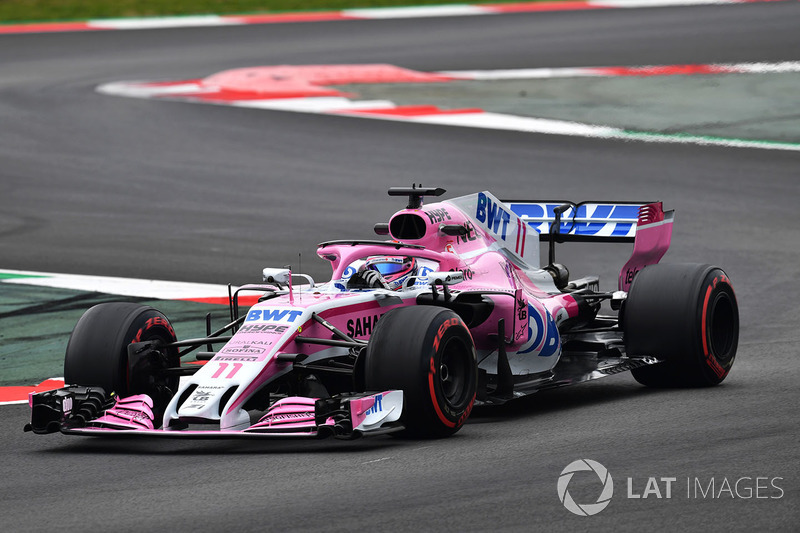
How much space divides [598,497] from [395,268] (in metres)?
3.19

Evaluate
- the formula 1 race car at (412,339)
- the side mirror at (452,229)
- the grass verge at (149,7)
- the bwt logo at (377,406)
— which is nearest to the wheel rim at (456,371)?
the formula 1 race car at (412,339)

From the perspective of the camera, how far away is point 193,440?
8.76m

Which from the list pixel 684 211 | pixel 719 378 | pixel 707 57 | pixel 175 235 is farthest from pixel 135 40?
pixel 719 378

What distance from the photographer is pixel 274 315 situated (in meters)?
8.61

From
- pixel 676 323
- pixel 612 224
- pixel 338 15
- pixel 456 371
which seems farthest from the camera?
A: pixel 338 15

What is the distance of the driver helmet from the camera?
9539 mm

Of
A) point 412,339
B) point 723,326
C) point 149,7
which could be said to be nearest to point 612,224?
point 723,326

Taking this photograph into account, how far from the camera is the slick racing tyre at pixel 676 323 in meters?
9.95

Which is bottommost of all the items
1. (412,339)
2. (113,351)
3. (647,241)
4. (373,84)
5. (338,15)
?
(113,351)

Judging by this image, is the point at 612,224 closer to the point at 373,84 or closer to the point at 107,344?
the point at 107,344

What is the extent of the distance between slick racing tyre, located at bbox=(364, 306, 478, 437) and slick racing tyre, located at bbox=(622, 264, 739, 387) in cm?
211

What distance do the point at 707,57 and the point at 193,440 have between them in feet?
63.7

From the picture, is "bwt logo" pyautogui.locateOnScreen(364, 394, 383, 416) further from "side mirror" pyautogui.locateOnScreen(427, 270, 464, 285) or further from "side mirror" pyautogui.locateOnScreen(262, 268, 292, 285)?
"side mirror" pyautogui.locateOnScreen(262, 268, 292, 285)

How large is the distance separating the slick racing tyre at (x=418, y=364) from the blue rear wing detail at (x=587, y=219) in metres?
3.23
